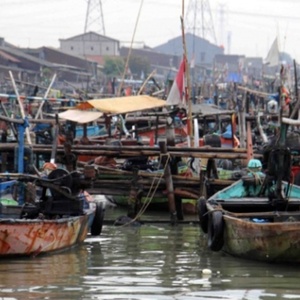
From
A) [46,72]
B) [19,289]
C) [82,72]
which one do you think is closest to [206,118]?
[19,289]

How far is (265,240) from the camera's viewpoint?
13742 millimetres

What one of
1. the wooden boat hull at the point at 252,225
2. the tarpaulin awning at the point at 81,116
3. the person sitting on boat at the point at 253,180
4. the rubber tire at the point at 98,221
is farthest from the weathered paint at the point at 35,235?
the tarpaulin awning at the point at 81,116

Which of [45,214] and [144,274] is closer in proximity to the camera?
[144,274]

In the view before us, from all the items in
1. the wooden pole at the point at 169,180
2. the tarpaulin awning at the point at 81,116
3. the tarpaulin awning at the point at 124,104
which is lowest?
the wooden pole at the point at 169,180

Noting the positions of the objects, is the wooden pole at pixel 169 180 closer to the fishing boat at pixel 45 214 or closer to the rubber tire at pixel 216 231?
the fishing boat at pixel 45 214

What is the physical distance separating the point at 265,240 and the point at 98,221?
3.98 metres

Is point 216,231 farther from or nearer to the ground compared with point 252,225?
nearer to the ground

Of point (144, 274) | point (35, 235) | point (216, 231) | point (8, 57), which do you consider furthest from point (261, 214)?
point (8, 57)

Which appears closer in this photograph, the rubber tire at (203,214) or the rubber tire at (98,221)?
the rubber tire at (203,214)

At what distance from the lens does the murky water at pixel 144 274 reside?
11656 mm

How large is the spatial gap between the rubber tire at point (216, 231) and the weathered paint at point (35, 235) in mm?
1996

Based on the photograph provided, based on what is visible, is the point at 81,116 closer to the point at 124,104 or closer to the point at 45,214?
the point at 124,104

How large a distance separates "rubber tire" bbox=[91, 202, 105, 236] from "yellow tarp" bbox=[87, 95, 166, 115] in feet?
18.2

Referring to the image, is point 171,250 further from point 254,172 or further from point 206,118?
point 206,118
